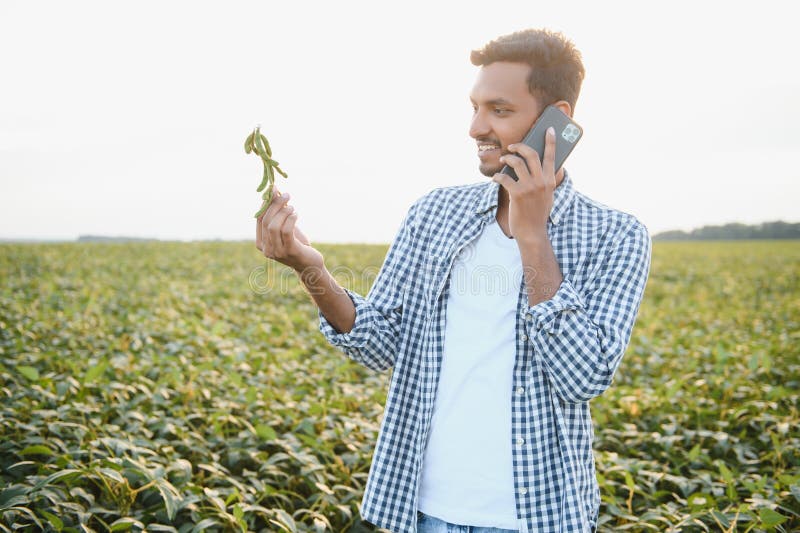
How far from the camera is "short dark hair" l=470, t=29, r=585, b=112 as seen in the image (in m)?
1.79

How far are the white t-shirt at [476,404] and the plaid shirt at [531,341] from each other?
1.1 inches

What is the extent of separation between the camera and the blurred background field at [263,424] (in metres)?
2.72

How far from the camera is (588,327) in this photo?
1.55m

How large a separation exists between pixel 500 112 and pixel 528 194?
33 cm

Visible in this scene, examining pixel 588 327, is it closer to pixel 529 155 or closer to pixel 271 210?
pixel 529 155

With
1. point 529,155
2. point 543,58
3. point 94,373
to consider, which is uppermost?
point 543,58

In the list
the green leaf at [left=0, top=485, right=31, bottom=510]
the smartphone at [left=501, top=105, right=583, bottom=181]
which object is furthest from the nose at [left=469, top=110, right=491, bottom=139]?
the green leaf at [left=0, top=485, right=31, bottom=510]

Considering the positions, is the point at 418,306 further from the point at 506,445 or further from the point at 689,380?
the point at 689,380

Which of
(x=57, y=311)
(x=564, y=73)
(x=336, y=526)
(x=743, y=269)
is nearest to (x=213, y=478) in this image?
(x=336, y=526)

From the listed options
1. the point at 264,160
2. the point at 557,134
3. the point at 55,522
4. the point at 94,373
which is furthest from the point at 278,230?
the point at 94,373

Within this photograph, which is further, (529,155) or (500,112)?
(500,112)

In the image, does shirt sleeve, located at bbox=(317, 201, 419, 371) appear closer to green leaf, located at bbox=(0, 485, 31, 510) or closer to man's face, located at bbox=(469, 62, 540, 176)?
man's face, located at bbox=(469, 62, 540, 176)

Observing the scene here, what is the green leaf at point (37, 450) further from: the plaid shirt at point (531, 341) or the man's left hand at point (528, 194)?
the man's left hand at point (528, 194)

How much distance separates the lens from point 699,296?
1074 cm
